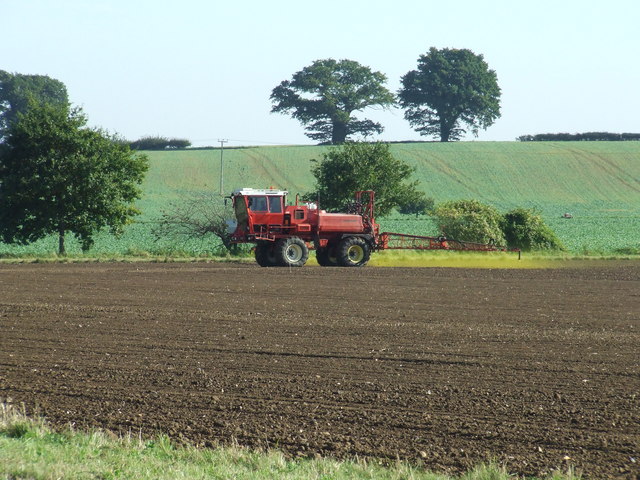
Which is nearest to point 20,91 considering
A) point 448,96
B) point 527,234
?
point 448,96

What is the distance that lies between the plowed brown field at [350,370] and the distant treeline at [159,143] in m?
76.3

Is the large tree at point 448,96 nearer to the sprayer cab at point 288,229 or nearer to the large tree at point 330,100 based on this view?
the large tree at point 330,100

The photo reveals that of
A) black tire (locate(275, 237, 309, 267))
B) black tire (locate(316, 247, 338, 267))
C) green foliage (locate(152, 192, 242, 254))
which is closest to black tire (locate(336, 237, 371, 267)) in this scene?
black tire (locate(316, 247, 338, 267))

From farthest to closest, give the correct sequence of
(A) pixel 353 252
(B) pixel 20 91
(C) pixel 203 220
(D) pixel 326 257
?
1. (B) pixel 20 91
2. (C) pixel 203 220
3. (D) pixel 326 257
4. (A) pixel 353 252

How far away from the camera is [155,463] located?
7191 millimetres

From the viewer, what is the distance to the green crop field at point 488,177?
66062 millimetres

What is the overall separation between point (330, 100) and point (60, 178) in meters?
63.1

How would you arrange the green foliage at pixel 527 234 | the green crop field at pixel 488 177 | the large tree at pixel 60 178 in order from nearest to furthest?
1. the large tree at pixel 60 178
2. the green foliage at pixel 527 234
3. the green crop field at pixel 488 177

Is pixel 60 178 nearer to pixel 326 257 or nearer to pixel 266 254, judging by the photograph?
pixel 266 254

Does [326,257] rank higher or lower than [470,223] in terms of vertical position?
lower

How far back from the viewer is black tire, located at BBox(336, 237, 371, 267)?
33594mm

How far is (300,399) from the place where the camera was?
10.0 meters

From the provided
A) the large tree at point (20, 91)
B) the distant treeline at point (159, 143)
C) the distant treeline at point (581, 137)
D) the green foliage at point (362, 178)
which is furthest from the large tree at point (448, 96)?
the green foliage at point (362, 178)

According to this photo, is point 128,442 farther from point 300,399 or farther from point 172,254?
point 172,254
